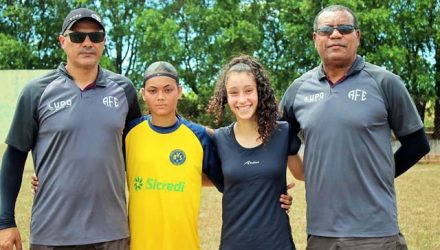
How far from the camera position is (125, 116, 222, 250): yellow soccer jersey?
161 inches

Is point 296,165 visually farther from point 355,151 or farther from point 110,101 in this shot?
point 110,101

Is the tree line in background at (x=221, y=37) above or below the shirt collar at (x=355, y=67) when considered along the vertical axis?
Answer: above

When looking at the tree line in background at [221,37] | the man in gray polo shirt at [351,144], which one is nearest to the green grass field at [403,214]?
the man in gray polo shirt at [351,144]

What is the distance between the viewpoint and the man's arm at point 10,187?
157 inches

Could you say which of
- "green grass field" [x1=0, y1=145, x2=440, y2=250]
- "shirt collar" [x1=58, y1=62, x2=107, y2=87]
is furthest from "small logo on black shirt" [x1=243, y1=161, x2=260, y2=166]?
"green grass field" [x1=0, y1=145, x2=440, y2=250]

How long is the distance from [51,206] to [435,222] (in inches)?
300

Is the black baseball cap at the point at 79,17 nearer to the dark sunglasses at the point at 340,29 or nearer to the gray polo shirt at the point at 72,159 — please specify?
the gray polo shirt at the point at 72,159

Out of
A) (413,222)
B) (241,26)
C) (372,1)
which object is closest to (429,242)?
(413,222)

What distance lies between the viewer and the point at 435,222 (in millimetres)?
9984

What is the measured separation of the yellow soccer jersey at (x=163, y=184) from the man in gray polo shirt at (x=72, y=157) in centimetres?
12

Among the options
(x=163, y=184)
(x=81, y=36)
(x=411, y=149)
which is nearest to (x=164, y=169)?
(x=163, y=184)

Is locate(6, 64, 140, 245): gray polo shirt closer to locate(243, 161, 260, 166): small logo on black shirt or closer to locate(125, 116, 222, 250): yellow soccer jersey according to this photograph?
locate(125, 116, 222, 250): yellow soccer jersey

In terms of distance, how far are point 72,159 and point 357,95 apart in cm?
179

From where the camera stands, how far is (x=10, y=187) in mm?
4039
